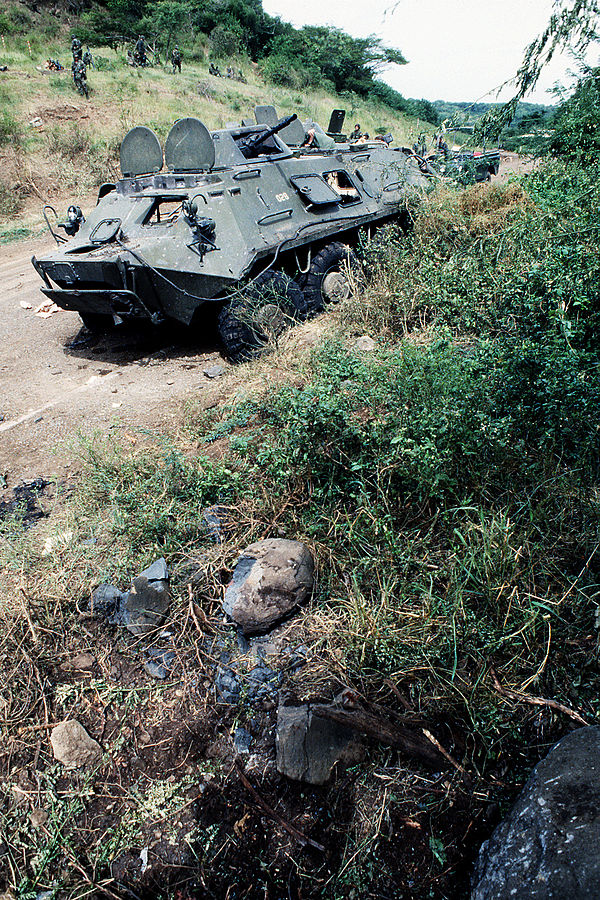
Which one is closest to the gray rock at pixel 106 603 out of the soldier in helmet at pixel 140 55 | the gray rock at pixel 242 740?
the gray rock at pixel 242 740

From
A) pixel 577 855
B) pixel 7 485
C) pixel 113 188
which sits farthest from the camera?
pixel 113 188

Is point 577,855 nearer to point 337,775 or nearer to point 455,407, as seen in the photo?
point 337,775

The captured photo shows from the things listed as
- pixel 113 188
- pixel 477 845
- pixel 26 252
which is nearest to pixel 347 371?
pixel 477 845

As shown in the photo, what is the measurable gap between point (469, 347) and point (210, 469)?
214 centimetres

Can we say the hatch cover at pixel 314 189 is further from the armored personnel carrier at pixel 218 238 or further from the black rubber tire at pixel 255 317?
the black rubber tire at pixel 255 317

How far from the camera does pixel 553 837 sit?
162 centimetres

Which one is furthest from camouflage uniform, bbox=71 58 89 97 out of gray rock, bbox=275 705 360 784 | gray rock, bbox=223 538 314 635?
gray rock, bbox=275 705 360 784

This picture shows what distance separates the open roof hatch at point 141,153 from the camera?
6941mm

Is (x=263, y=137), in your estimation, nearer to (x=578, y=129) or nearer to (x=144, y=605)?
(x=578, y=129)

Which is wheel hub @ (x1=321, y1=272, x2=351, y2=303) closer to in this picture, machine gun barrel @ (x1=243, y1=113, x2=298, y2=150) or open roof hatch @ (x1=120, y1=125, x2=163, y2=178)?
machine gun barrel @ (x1=243, y1=113, x2=298, y2=150)

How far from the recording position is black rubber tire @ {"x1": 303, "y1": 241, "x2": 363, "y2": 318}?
6398 mm

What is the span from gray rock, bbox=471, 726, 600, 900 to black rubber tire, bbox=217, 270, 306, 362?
13.8 feet

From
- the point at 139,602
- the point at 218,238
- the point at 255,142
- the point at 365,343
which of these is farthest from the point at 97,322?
the point at 139,602

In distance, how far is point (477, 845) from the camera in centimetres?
194
